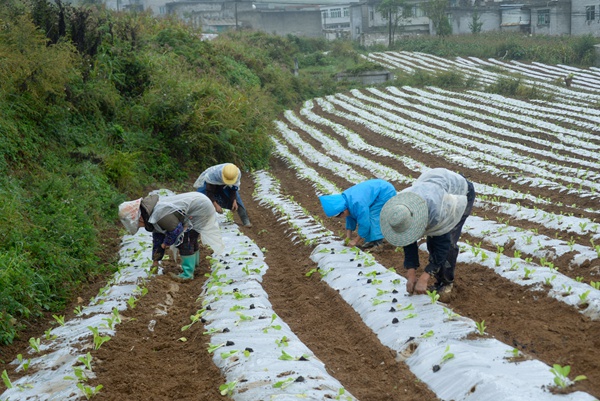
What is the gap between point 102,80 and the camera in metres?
14.6

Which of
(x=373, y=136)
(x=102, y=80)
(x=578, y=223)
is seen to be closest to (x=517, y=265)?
(x=578, y=223)

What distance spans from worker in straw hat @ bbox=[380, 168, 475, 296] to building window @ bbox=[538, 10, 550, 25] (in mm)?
46978

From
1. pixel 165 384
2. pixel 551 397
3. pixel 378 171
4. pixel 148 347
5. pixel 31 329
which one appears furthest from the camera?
pixel 378 171

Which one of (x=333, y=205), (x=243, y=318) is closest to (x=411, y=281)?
(x=243, y=318)

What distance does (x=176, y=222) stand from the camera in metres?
7.36

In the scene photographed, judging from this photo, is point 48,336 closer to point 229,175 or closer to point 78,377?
point 78,377

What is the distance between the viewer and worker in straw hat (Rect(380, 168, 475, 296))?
553cm

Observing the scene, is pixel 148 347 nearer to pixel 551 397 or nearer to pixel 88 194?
pixel 551 397

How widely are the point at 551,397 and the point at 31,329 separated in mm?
5081

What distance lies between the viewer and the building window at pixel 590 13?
44375 mm

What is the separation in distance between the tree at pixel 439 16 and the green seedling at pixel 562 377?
161 feet

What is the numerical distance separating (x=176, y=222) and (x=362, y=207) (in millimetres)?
2507

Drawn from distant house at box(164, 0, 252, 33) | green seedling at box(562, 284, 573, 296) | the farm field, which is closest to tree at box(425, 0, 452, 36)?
distant house at box(164, 0, 252, 33)

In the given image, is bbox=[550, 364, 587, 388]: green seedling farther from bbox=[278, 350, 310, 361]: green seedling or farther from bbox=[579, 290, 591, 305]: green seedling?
bbox=[278, 350, 310, 361]: green seedling
